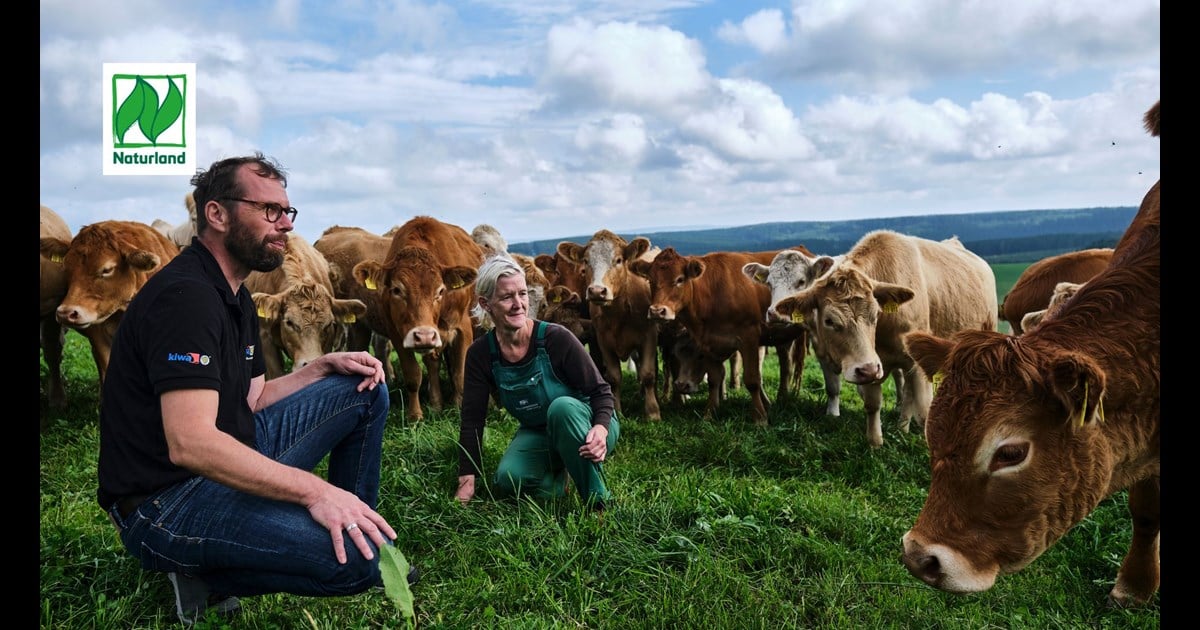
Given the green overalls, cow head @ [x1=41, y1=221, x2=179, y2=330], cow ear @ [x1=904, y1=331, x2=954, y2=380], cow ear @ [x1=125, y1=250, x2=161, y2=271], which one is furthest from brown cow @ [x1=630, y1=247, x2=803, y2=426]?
cow ear @ [x1=904, y1=331, x2=954, y2=380]

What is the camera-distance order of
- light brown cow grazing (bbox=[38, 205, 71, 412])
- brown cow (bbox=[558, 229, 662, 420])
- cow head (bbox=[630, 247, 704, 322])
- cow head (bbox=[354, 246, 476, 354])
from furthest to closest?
brown cow (bbox=[558, 229, 662, 420]) < cow head (bbox=[630, 247, 704, 322]) < cow head (bbox=[354, 246, 476, 354]) < light brown cow grazing (bbox=[38, 205, 71, 412])

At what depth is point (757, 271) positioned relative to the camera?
31.9 feet

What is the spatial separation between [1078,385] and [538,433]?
123 inches

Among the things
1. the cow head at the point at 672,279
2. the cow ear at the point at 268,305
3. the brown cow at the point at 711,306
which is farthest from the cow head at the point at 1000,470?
the cow ear at the point at 268,305

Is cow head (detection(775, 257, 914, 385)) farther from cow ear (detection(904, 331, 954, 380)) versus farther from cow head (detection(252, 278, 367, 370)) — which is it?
cow head (detection(252, 278, 367, 370))

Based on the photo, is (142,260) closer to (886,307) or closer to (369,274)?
(369,274)

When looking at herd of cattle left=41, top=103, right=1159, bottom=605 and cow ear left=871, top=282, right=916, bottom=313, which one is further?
cow ear left=871, top=282, right=916, bottom=313

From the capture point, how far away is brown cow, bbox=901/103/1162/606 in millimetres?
3426

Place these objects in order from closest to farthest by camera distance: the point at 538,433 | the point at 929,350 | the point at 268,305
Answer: the point at 929,350 → the point at 538,433 → the point at 268,305

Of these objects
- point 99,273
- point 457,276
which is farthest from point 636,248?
point 99,273

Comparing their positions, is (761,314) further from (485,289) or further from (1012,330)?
(485,289)

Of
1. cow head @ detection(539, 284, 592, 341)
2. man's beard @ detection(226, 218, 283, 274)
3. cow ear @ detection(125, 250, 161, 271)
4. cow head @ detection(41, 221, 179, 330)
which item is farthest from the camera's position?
cow head @ detection(539, 284, 592, 341)

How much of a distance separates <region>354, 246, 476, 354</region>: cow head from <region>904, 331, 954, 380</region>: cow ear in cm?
527
